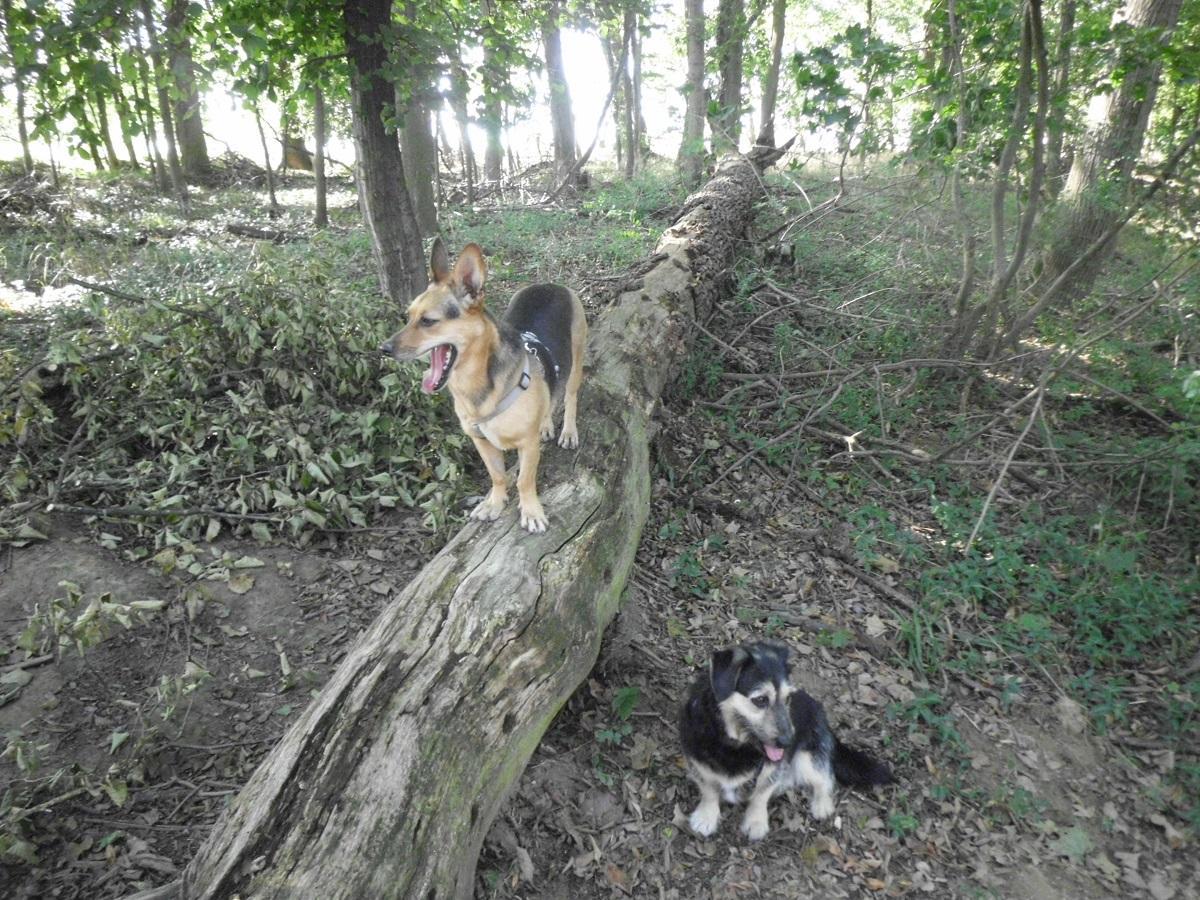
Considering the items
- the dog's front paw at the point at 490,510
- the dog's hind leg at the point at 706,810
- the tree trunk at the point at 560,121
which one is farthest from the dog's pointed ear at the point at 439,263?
the tree trunk at the point at 560,121

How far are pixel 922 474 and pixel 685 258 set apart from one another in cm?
333

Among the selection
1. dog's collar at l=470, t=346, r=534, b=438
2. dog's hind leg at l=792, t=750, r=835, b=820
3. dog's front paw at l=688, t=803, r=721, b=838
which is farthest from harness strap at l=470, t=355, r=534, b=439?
dog's hind leg at l=792, t=750, r=835, b=820

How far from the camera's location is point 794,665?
407 centimetres

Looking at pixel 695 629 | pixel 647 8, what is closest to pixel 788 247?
pixel 647 8

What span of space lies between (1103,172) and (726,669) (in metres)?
6.98

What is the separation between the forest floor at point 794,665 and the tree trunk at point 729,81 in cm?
244

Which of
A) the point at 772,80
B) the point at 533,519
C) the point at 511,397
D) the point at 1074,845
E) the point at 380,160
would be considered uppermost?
the point at 772,80

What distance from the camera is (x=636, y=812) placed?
3322mm

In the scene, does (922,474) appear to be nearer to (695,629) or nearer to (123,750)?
(695,629)

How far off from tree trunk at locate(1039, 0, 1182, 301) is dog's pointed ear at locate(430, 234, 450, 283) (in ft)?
20.3

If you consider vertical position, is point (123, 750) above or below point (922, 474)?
below

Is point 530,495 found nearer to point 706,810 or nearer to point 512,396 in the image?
point 512,396

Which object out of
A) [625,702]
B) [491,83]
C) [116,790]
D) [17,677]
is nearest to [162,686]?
[116,790]

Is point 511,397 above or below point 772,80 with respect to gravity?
below
